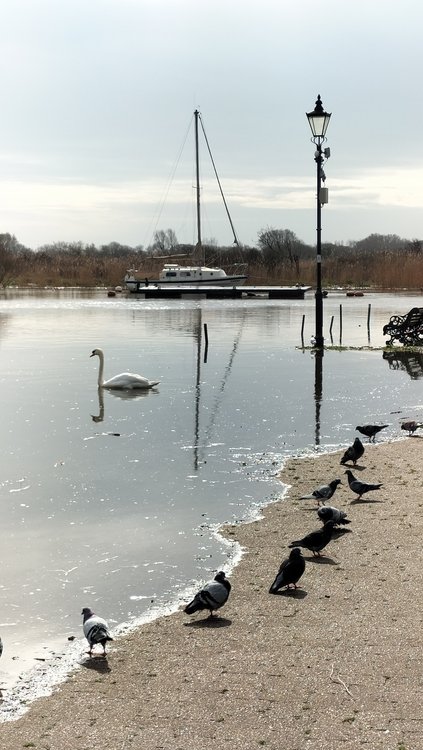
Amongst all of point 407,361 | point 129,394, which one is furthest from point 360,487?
point 407,361

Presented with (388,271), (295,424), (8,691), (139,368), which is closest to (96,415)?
(295,424)

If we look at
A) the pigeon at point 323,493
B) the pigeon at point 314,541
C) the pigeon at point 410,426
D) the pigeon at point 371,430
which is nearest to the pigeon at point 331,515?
the pigeon at point 314,541

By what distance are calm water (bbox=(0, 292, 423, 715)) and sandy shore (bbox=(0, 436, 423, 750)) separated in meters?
0.49

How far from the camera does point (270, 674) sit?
6250mm

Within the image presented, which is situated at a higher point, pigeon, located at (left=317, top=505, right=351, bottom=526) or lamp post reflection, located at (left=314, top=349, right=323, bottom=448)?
pigeon, located at (left=317, top=505, right=351, bottom=526)

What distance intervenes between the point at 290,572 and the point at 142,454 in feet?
21.9

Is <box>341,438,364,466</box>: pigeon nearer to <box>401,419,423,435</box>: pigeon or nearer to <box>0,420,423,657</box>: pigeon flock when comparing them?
<box>0,420,423,657</box>: pigeon flock

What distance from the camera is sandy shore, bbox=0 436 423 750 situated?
5.47 metres

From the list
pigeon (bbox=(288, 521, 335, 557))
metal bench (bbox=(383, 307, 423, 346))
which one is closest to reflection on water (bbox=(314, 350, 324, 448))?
metal bench (bbox=(383, 307, 423, 346))

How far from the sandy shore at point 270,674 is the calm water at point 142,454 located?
1.62ft

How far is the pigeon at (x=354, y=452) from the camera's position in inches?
503

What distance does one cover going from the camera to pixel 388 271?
7831 cm

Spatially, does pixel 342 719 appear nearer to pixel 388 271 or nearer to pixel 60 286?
pixel 388 271

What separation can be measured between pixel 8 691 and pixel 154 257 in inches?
3671
